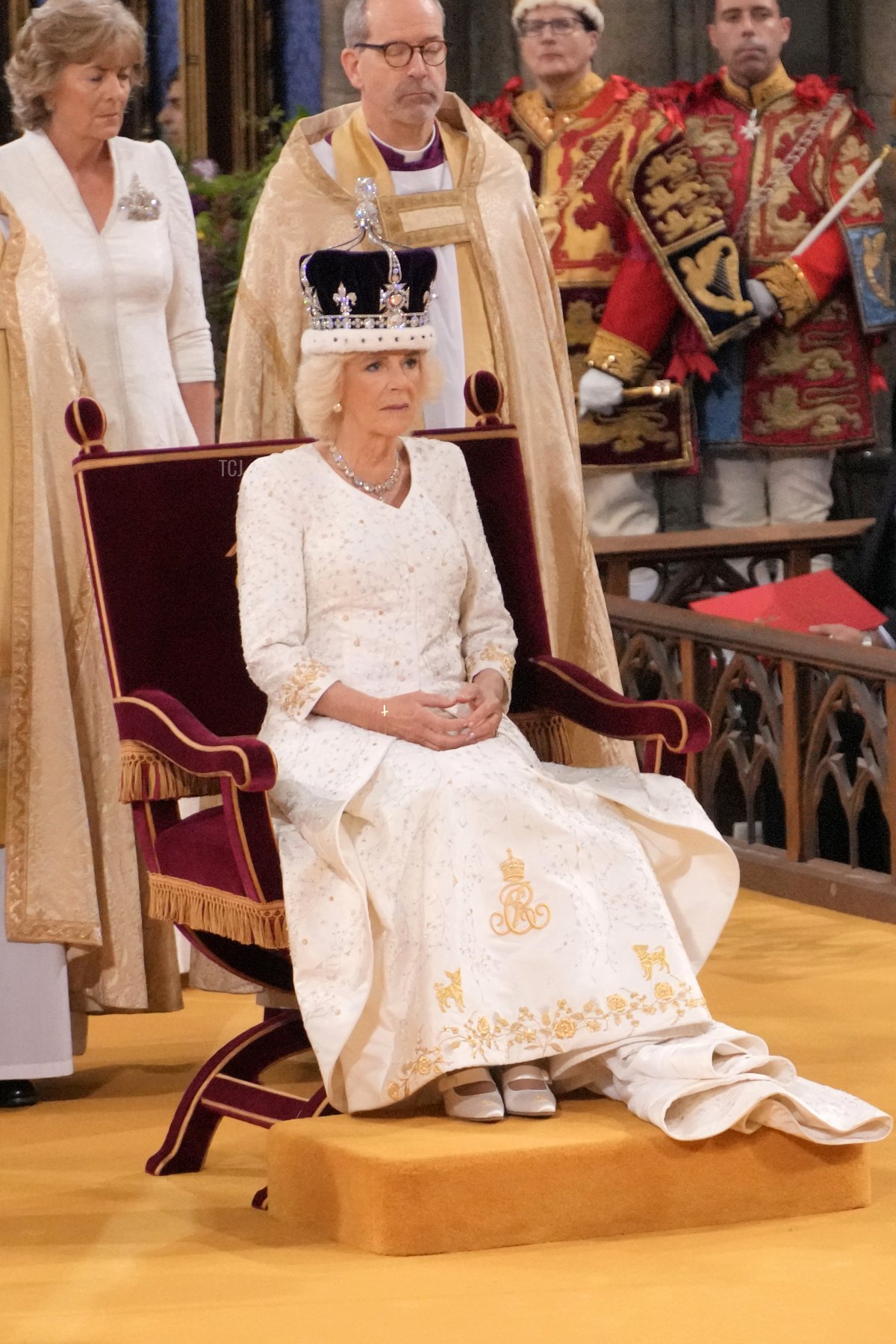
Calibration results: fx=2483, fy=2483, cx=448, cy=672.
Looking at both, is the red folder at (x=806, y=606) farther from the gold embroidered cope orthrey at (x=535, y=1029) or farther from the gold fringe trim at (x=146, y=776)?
the gold embroidered cope orthrey at (x=535, y=1029)

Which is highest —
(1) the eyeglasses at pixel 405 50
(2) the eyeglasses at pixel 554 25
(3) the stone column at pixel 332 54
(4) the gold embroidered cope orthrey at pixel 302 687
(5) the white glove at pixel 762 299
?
(3) the stone column at pixel 332 54

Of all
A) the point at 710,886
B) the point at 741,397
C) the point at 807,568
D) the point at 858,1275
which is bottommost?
the point at 858,1275

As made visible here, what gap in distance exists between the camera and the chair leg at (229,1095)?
4.07m

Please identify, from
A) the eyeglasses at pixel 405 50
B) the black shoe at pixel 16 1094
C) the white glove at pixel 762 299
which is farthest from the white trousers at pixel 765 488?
the black shoe at pixel 16 1094

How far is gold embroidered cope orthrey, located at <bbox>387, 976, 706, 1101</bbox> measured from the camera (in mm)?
3719

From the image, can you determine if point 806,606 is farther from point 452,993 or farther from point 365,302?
point 452,993

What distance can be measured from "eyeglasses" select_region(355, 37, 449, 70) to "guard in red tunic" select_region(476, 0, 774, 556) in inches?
106

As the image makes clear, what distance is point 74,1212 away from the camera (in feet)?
12.9

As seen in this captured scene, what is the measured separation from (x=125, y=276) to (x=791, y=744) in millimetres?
2273

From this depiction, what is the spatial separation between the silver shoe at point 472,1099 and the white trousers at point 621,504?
4204 millimetres

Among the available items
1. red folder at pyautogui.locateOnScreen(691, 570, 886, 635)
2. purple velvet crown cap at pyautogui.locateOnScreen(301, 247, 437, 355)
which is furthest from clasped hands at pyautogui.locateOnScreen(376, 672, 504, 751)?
Answer: red folder at pyautogui.locateOnScreen(691, 570, 886, 635)

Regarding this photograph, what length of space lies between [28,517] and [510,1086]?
1.61 meters

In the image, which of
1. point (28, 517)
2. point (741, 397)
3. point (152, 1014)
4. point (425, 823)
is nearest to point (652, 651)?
point (741, 397)

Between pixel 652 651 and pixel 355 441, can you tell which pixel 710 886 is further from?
pixel 652 651
